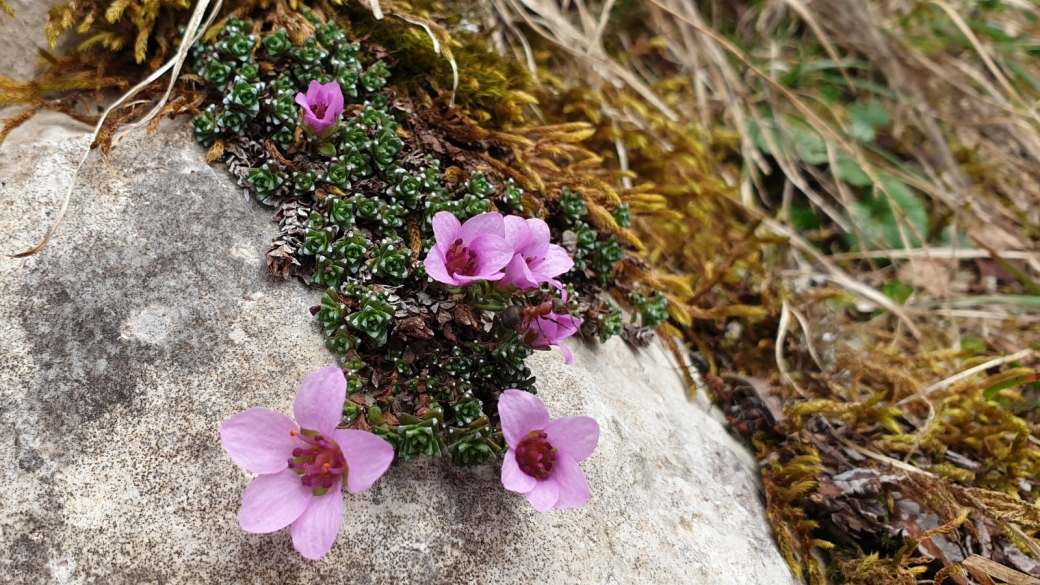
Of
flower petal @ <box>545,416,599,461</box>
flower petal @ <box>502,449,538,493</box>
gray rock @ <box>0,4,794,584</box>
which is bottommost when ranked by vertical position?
gray rock @ <box>0,4,794,584</box>

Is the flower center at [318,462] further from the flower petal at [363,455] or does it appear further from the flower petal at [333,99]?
the flower petal at [333,99]

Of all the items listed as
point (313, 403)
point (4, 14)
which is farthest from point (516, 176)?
point (4, 14)

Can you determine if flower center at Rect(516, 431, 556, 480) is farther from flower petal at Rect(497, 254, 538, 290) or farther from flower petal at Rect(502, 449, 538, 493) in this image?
flower petal at Rect(497, 254, 538, 290)

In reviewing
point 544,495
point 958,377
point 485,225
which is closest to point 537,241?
point 485,225

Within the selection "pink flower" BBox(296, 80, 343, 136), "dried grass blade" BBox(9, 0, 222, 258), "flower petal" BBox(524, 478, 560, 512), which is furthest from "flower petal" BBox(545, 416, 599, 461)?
"dried grass blade" BBox(9, 0, 222, 258)

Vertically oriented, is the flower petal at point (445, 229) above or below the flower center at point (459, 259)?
above

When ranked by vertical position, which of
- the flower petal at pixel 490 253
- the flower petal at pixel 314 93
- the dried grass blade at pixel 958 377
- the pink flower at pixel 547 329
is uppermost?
the flower petal at pixel 314 93

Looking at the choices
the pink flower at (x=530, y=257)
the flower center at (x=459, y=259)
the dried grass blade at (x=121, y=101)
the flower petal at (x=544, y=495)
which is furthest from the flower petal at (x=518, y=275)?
the dried grass blade at (x=121, y=101)
